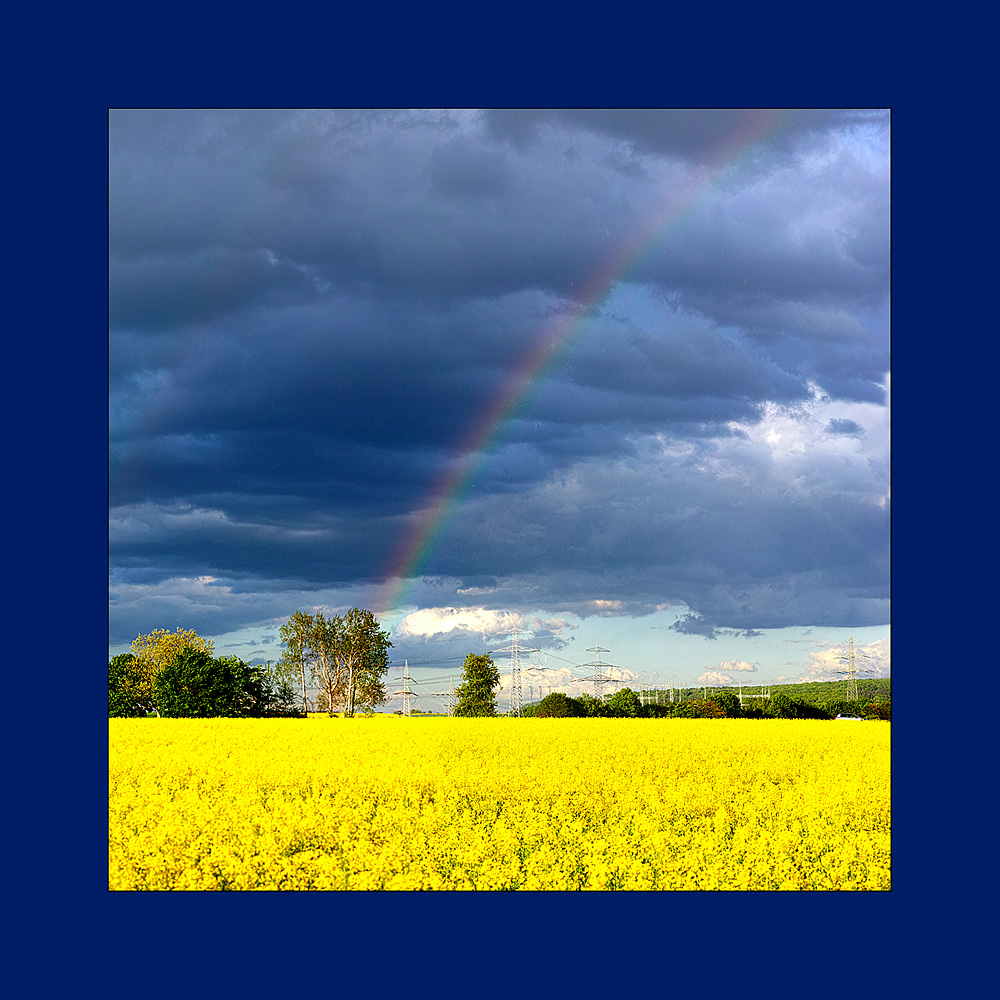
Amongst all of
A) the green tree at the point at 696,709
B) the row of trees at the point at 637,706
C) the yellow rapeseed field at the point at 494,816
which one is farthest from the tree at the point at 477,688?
the yellow rapeseed field at the point at 494,816

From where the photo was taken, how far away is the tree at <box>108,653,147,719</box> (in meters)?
20.2

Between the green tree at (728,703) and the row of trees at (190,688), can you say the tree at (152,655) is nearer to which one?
the row of trees at (190,688)

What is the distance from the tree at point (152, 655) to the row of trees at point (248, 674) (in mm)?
21

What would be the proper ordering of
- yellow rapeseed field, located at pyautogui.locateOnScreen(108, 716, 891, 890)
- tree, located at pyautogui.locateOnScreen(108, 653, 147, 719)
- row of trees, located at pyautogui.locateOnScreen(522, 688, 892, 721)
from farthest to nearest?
row of trees, located at pyautogui.locateOnScreen(522, 688, 892, 721) → tree, located at pyautogui.locateOnScreen(108, 653, 147, 719) → yellow rapeseed field, located at pyautogui.locateOnScreen(108, 716, 891, 890)

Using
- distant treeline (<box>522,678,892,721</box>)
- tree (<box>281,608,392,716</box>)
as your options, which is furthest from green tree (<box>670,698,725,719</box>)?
tree (<box>281,608,392,716</box>)

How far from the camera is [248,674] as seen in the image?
22391mm

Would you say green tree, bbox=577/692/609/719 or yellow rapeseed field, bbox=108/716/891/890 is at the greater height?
yellow rapeseed field, bbox=108/716/891/890

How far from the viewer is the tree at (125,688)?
20156 millimetres

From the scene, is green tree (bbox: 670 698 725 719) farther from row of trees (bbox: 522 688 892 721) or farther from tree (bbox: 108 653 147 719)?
tree (bbox: 108 653 147 719)

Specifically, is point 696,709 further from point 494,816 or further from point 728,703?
point 494,816

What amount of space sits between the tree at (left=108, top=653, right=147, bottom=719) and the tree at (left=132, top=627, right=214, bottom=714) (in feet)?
0.21

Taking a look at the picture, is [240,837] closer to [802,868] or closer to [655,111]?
[802,868]

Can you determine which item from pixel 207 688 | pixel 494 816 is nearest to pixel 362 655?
pixel 207 688

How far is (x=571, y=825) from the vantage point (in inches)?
455
